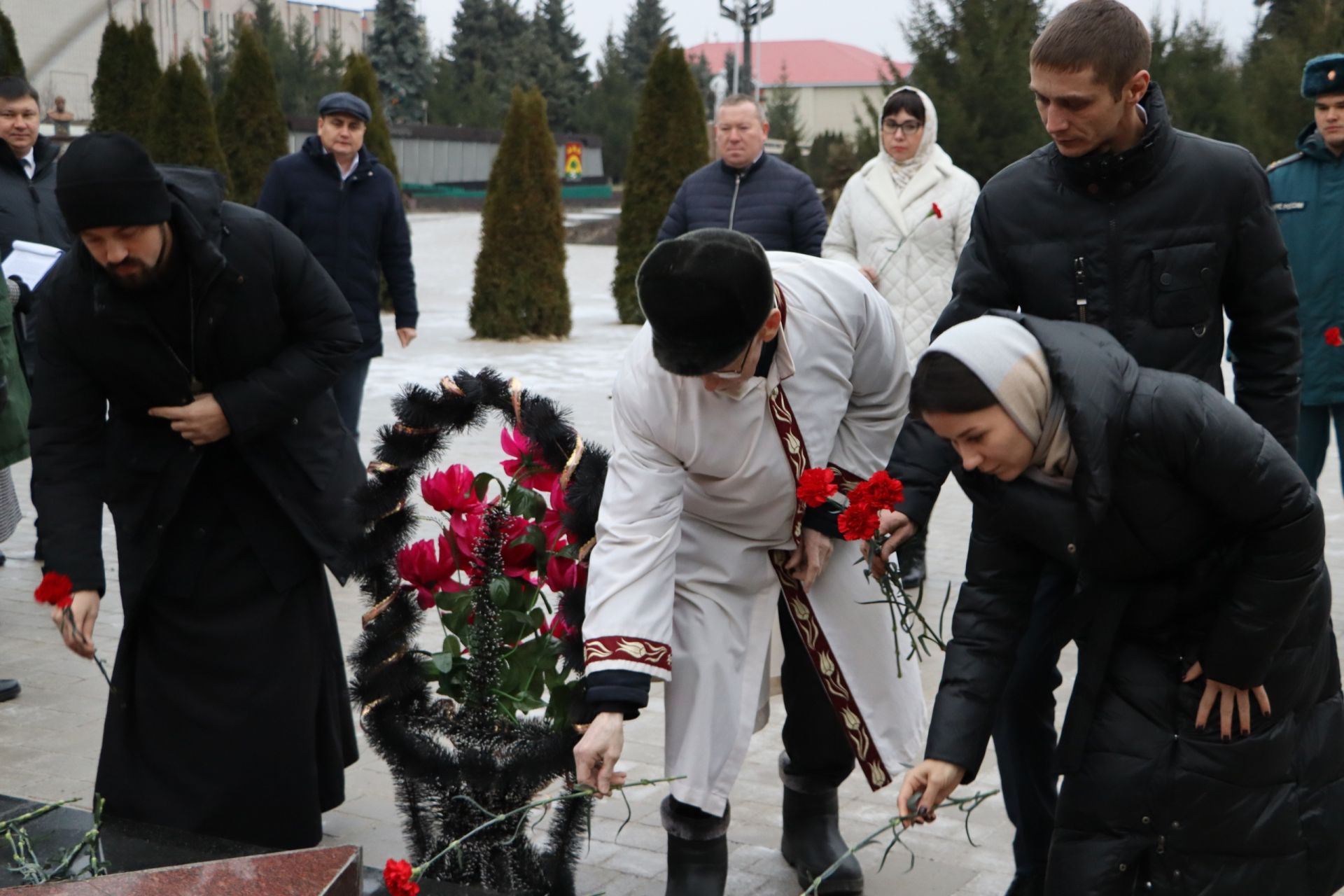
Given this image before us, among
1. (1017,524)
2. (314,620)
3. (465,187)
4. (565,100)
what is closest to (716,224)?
(314,620)

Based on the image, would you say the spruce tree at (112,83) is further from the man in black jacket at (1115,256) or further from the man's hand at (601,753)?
the man's hand at (601,753)

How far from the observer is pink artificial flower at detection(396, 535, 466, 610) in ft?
11.0

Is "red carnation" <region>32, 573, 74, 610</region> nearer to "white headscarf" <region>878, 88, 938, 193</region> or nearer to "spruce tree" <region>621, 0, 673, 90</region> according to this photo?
"white headscarf" <region>878, 88, 938, 193</region>

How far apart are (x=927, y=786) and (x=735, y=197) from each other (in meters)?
4.55

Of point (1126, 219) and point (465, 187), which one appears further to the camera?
point (465, 187)

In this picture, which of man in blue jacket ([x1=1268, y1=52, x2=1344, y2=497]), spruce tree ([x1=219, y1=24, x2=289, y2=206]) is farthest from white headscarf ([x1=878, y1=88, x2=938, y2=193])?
spruce tree ([x1=219, y1=24, x2=289, y2=206])

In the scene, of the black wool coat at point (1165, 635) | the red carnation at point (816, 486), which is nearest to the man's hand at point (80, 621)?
the red carnation at point (816, 486)

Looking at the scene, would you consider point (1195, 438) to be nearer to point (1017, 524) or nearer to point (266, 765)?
point (1017, 524)

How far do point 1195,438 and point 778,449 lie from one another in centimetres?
94

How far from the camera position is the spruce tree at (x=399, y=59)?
5453 centimetres

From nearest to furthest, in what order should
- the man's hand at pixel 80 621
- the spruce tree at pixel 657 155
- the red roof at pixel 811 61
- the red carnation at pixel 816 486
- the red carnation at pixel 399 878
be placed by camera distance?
the red carnation at pixel 399 878
the red carnation at pixel 816 486
the man's hand at pixel 80 621
the spruce tree at pixel 657 155
the red roof at pixel 811 61

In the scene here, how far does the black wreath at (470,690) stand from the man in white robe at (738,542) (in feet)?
0.71

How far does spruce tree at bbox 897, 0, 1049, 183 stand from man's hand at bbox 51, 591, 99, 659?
13897 mm

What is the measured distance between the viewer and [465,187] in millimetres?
43375
